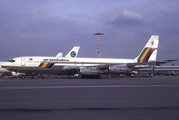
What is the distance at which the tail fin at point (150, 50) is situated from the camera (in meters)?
37.8

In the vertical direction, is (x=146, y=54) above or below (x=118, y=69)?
above

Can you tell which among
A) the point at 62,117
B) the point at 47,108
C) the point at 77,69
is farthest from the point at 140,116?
the point at 77,69

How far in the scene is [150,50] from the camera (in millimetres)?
37781

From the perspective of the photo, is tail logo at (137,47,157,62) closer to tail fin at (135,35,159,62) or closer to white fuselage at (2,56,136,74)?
tail fin at (135,35,159,62)

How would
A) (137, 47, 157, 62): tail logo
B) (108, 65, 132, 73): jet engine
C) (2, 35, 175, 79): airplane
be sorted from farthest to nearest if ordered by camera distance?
(137, 47, 157, 62): tail logo < (108, 65, 132, 73): jet engine < (2, 35, 175, 79): airplane

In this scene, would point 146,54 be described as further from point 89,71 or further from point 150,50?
point 89,71

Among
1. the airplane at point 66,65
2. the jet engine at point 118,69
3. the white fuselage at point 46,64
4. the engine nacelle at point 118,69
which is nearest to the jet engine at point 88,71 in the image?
the airplane at point 66,65

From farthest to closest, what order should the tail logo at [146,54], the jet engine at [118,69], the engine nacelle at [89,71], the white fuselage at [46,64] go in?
the tail logo at [146,54], the jet engine at [118,69], the engine nacelle at [89,71], the white fuselage at [46,64]

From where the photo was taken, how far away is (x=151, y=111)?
6.77m

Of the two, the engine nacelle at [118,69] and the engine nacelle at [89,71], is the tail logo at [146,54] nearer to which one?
the engine nacelle at [118,69]

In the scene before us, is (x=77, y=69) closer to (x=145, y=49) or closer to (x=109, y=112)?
(x=145, y=49)

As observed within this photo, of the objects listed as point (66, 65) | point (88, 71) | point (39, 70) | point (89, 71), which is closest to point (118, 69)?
point (89, 71)

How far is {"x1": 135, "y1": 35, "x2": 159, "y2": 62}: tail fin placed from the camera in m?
37.8

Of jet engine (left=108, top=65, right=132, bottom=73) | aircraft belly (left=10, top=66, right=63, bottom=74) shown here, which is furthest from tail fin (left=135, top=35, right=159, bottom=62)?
aircraft belly (left=10, top=66, right=63, bottom=74)
